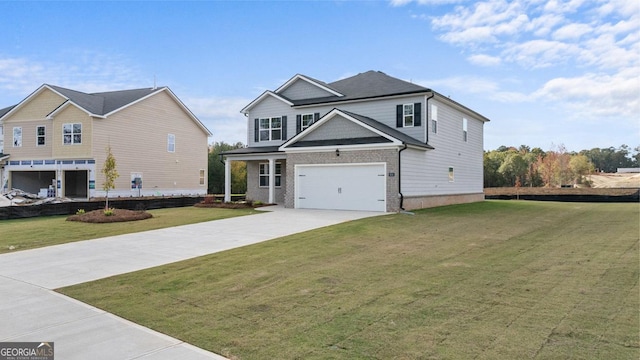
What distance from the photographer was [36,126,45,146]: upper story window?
3111 centimetres

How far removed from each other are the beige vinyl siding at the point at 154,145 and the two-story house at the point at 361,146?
31.1ft

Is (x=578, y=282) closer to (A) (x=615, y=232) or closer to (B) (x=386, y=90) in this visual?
(A) (x=615, y=232)

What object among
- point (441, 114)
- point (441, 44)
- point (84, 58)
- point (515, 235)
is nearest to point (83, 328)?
point (515, 235)

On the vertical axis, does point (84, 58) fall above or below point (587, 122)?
above

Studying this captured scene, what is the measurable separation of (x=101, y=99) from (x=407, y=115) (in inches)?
950

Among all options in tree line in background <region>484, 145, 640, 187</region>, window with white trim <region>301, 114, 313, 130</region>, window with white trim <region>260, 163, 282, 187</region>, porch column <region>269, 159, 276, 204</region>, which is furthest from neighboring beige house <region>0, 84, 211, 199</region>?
tree line in background <region>484, 145, 640, 187</region>

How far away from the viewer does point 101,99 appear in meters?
31.9

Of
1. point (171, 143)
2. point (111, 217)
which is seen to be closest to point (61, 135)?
point (171, 143)

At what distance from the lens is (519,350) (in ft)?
14.0

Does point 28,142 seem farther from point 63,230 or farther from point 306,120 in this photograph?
point 306,120

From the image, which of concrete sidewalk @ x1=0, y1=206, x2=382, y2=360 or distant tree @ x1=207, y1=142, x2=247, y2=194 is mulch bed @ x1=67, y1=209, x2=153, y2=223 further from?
distant tree @ x1=207, y1=142, x2=247, y2=194

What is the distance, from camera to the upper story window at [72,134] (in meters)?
29.0

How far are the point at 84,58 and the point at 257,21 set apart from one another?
41.0 ft

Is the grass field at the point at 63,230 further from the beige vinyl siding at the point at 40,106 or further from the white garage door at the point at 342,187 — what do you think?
the beige vinyl siding at the point at 40,106
